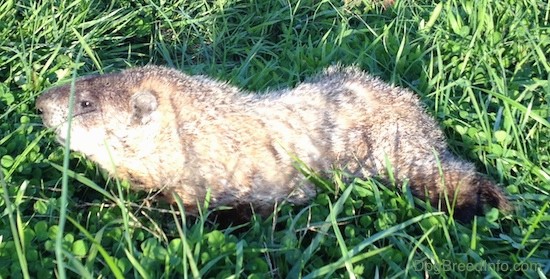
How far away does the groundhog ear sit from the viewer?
3.22 meters

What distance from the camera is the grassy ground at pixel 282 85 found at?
262cm

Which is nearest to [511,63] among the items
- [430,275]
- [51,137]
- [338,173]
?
[338,173]

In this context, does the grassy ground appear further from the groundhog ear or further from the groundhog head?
the groundhog ear

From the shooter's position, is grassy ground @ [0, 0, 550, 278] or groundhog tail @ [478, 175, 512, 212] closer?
grassy ground @ [0, 0, 550, 278]

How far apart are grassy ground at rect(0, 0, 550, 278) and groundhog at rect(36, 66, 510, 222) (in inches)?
5.0

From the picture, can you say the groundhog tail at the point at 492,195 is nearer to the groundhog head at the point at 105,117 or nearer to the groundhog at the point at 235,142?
the groundhog at the point at 235,142

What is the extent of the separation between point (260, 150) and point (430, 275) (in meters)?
0.97

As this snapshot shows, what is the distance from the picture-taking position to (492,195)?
3371 millimetres

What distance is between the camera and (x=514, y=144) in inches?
142

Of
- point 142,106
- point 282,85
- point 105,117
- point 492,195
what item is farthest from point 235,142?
point 492,195

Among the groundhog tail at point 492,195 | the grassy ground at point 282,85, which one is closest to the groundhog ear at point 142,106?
the grassy ground at point 282,85

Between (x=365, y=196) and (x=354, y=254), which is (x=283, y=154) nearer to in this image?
(x=365, y=196)

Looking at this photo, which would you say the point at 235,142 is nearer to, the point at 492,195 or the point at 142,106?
the point at 142,106

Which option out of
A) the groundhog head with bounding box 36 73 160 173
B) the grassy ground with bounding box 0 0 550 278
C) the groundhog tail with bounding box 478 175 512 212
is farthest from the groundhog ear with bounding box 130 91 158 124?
the groundhog tail with bounding box 478 175 512 212
